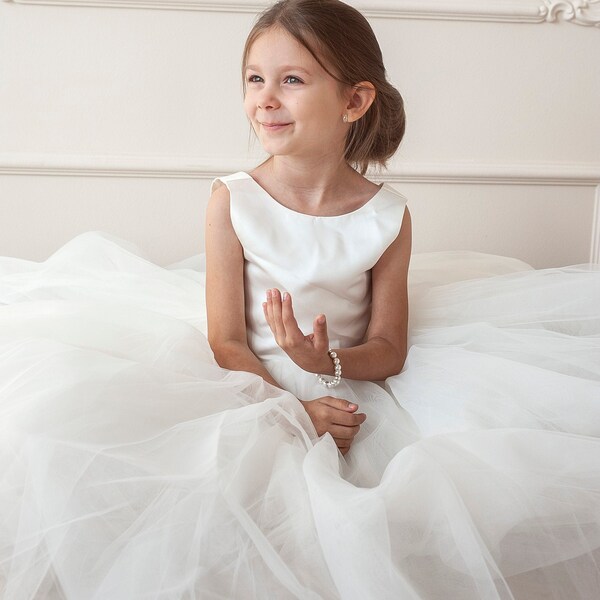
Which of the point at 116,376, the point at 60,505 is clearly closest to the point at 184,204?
the point at 116,376

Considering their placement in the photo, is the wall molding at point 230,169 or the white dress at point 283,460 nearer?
the white dress at point 283,460

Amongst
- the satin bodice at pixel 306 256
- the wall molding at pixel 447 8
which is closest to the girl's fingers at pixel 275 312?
the satin bodice at pixel 306 256

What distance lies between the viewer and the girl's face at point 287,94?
1394 mm

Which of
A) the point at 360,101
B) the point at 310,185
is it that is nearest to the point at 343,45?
the point at 360,101

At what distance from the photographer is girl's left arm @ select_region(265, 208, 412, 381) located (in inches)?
47.5

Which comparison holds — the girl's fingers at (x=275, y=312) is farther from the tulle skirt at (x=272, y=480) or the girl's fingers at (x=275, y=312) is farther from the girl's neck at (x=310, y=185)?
the girl's neck at (x=310, y=185)

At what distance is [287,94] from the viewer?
140cm

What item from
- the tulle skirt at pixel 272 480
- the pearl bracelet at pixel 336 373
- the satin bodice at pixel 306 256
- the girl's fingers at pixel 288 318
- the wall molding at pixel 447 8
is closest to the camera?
the tulle skirt at pixel 272 480

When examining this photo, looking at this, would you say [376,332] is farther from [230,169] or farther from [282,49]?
[230,169]

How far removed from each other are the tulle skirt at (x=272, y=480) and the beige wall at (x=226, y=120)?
0.99m

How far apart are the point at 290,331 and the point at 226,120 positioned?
48.1 inches

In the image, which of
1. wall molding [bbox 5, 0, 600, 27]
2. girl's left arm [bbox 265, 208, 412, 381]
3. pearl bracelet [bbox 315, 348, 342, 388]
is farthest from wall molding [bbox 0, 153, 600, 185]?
pearl bracelet [bbox 315, 348, 342, 388]

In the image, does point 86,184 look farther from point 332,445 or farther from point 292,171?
point 332,445

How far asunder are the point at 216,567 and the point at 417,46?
67.7 inches
